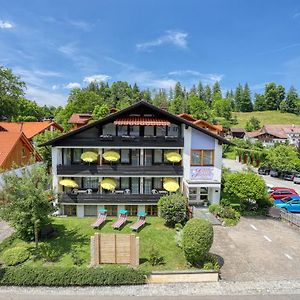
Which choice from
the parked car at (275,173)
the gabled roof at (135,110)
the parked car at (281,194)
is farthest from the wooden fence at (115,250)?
the parked car at (275,173)

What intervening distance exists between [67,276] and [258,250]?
14.2m

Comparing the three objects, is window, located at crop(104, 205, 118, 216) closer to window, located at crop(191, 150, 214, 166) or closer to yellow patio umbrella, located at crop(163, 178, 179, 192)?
yellow patio umbrella, located at crop(163, 178, 179, 192)

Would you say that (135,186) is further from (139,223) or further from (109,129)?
(109,129)

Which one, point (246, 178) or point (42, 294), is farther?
point (246, 178)

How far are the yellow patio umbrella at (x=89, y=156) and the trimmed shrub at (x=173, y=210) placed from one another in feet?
27.3

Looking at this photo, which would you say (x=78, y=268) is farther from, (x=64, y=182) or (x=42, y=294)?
(x=64, y=182)

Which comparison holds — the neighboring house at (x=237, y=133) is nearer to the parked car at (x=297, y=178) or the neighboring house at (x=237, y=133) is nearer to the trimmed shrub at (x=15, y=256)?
the parked car at (x=297, y=178)

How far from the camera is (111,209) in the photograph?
2870 centimetres

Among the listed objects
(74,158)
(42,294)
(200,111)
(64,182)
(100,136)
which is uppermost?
→ (200,111)

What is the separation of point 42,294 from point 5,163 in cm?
2076

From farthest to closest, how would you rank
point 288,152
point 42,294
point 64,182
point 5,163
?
1. point 288,152
2. point 5,163
3. point 64,182
4. point 42,294

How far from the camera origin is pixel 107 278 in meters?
16.2

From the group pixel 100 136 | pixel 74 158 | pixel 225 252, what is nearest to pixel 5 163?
pixel 74 158

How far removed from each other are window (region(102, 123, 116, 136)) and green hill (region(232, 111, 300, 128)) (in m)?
117
